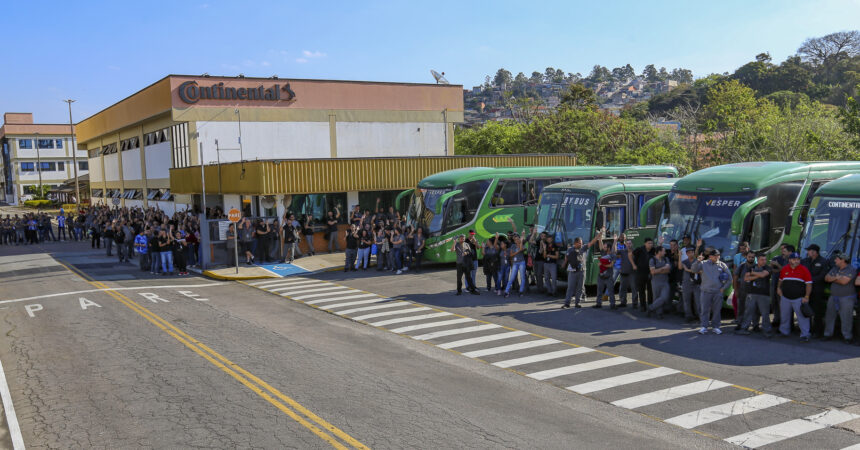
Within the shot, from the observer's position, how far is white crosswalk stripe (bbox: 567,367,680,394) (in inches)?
409

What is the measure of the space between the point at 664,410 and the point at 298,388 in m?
5.35

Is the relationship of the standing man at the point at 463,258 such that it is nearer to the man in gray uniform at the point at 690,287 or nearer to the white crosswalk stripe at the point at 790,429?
the man in gray uniform at the point at 690,287

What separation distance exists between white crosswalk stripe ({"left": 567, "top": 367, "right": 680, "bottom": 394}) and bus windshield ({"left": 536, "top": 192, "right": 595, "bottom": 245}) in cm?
786

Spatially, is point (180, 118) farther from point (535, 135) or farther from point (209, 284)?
point (535, 135)

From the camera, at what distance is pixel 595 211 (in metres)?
18.8

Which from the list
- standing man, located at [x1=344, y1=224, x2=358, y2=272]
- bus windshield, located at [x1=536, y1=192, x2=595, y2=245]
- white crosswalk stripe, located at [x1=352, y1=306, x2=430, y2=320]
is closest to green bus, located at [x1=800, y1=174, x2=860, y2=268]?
bus windshield, located at [x1=536, y1=192, x2=595, y2=245]

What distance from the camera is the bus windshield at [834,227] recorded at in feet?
43.9

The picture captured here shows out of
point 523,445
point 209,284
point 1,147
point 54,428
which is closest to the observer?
point 523,445

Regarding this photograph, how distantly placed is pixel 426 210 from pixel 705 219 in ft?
36.2

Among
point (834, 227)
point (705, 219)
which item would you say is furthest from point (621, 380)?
point (705, 219)

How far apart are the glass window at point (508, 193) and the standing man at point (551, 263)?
607 cm

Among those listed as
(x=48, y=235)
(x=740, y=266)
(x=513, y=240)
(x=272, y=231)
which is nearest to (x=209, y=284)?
(x=272, y=231)

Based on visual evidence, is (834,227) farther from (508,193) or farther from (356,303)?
(508,193)

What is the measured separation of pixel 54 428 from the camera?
30.1 feet
